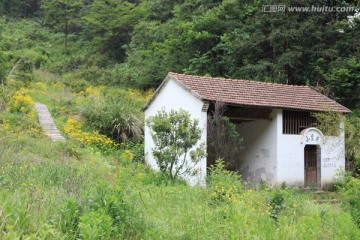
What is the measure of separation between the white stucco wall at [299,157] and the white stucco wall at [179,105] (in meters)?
3.21

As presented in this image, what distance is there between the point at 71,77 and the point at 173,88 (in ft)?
47.3

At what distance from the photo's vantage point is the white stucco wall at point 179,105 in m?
13.3

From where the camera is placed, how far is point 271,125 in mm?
15219

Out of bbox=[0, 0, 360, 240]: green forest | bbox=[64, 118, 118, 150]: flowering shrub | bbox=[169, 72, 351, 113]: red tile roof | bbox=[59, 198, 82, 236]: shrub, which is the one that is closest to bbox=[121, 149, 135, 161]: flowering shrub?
bbox=[0, 0, 360, 240]: green forest

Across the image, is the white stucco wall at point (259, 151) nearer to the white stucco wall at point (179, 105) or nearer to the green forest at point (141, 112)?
the green forest at point (141, 112)

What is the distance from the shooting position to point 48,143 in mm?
13328

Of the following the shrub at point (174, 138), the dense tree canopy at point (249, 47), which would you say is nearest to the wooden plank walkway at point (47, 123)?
the shrub at point (174, 138)

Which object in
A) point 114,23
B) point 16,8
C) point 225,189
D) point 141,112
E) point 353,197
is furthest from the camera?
point 16,8

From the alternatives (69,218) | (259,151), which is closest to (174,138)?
(259,151)

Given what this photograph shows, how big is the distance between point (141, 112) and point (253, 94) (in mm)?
6114

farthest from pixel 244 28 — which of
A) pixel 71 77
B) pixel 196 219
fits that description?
pixel 196 219

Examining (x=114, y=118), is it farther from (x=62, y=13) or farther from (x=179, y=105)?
(x=62, y=13)

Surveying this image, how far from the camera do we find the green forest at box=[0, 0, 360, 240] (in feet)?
17.1

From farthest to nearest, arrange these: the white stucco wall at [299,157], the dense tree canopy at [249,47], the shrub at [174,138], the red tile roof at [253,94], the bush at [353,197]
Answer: the dense tree canopy at [249,47] → the white stucco wall at [299,157] → the red tile roof at [253,94] → the shrub at [174,138] → the bush at [353,197]
